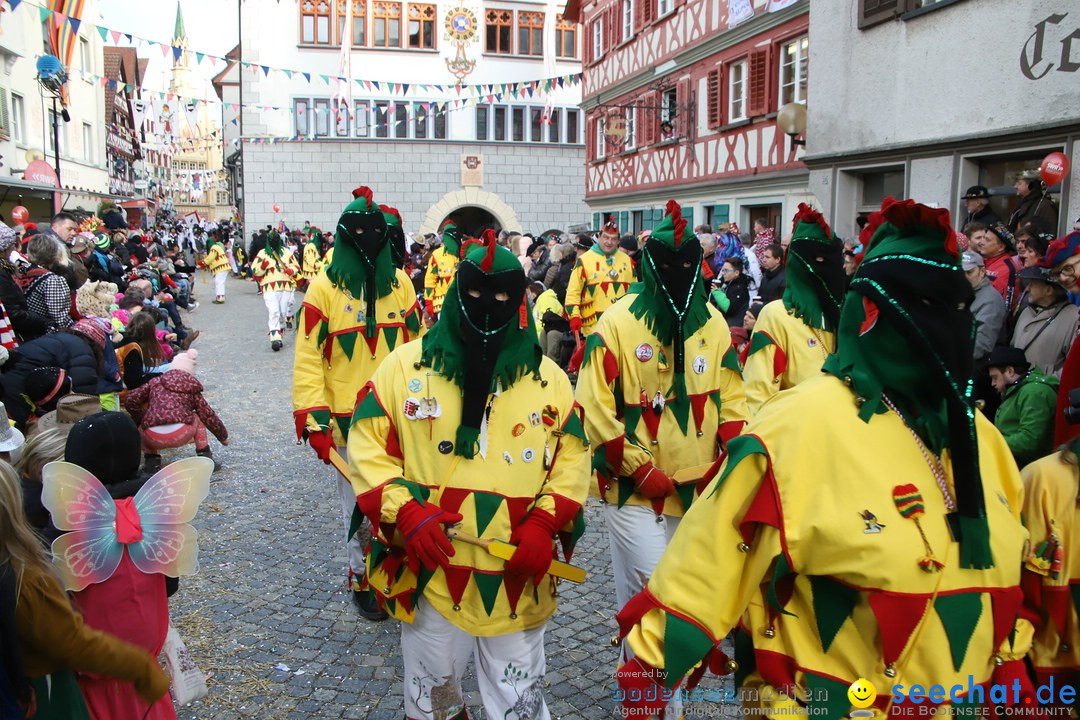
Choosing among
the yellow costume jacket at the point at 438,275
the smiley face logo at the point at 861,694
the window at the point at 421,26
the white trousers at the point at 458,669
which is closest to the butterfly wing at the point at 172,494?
the white trousers at the point at 458,669

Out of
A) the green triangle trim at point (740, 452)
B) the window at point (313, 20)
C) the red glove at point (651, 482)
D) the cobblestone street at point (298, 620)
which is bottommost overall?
the cobblestone street at point (298, 620)

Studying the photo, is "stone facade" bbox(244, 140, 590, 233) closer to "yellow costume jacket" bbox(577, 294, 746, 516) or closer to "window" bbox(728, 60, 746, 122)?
"window" bbox(728, 60, 746, 122)

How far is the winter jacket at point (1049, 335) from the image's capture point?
587 cm

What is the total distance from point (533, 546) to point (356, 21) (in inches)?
1279

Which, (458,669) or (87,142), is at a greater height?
(87,142)

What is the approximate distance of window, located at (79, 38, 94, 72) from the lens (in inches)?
1241

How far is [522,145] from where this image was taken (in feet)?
112

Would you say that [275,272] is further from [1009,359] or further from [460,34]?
[460,34]

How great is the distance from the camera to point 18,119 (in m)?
24.1

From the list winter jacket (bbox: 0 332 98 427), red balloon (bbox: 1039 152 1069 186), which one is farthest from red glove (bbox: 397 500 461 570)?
red balloon (bbox: 1039 152 1069 186)

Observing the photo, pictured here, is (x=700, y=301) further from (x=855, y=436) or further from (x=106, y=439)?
(x=106, y=439)

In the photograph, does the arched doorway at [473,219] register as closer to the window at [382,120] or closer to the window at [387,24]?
the window at [382,120]

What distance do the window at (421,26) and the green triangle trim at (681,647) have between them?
33194 mm

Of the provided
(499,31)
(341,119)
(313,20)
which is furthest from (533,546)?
(499,31)
